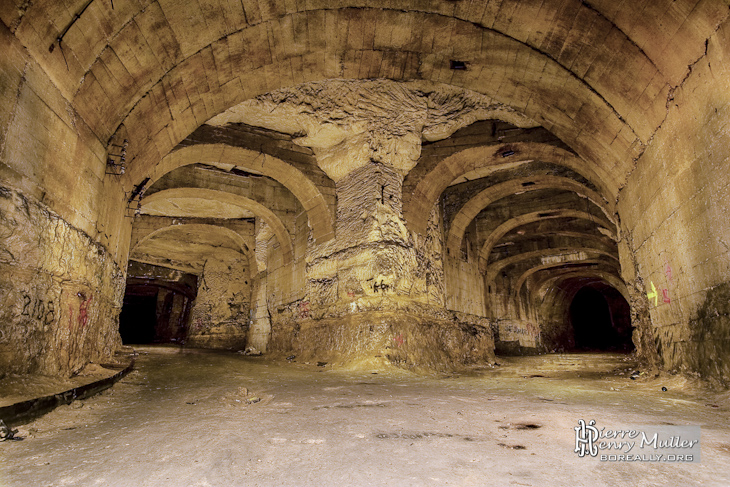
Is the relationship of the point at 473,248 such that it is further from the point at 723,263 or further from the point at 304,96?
the point at 723,263

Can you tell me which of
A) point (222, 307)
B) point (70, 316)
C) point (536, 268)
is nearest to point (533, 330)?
point (536, 268)

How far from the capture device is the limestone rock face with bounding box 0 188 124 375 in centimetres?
317

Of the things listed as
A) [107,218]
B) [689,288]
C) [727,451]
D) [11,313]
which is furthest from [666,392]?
[107,218]

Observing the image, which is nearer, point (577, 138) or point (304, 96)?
point (577, 138)

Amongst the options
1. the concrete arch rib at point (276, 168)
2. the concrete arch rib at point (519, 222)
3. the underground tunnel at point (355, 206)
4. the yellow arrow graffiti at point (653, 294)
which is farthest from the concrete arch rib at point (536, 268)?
the yellow arrow graffiti at point (653, 294)

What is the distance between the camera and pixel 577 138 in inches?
231

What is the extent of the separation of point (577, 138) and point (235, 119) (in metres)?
6.52

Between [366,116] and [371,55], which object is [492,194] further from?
[371,55]

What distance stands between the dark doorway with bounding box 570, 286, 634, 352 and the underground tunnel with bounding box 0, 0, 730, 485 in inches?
772

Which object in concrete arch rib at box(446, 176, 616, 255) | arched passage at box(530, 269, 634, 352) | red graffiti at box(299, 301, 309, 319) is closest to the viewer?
red graffiti at box(299, 301, 309, 319)

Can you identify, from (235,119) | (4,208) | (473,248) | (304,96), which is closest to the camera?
(4,208)

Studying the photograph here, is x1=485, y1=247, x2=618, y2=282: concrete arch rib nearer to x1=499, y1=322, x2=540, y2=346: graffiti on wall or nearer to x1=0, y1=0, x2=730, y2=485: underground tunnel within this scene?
x1=499, y1=322, x2=540, y2=346: graffiti on wall

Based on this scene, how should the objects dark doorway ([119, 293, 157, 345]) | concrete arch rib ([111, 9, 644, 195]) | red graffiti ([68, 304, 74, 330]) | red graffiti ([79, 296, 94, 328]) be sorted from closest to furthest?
red graffiti ([68, 304, 74, 330]) < red graffiti ([79, 296, 94, 328]) < concrete arch rib ([111, 9, 644, 195]) < dark doorway ([119, 293, 157, 345])

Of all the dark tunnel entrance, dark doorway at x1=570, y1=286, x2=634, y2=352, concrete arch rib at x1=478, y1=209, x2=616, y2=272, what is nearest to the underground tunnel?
concrete arch rib at x1=478, y1=209, x2=616, y2=272
